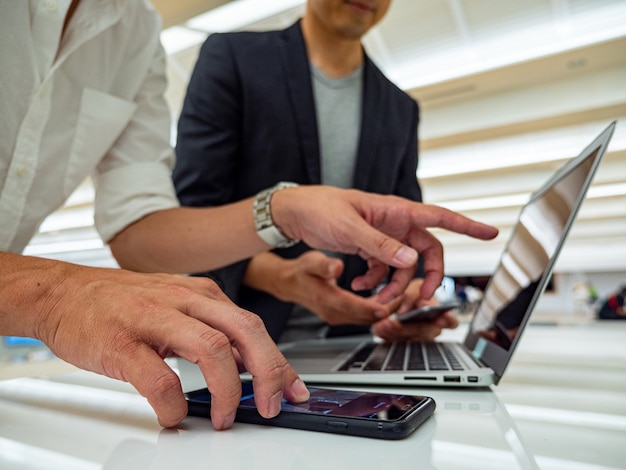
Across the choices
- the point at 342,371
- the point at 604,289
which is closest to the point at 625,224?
the point at 604,289

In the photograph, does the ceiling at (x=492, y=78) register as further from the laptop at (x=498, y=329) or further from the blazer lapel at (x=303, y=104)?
the laptop at (x=498, y=329)

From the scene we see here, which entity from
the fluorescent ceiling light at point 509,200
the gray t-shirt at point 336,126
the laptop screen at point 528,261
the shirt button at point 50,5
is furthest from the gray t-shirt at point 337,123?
the fluorescent ceiling light at point 509,200

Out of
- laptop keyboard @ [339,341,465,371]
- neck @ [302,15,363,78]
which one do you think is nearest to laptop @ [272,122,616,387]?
laptop keyboard @ [339,341,465,371]

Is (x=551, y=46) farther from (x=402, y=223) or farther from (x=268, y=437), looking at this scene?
(x=268, y=437)

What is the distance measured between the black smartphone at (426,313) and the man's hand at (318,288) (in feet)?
0.23

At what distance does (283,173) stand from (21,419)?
3.32 feet

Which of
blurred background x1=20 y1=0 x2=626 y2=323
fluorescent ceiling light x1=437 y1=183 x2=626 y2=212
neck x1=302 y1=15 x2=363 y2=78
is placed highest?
neck x1=302 y1=15 x2=363 y2=78

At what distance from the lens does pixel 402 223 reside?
84cm

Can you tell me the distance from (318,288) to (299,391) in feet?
2.21

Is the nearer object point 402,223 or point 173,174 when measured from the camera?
point 402,223

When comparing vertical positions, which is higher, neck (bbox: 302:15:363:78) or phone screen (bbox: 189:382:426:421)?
neck (bbox: 302:15:363:78)

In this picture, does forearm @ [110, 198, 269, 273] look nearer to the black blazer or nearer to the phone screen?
the black blazer

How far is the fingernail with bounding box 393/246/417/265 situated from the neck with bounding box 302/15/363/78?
1063 millimetres

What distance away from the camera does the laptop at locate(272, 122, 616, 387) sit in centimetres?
63
